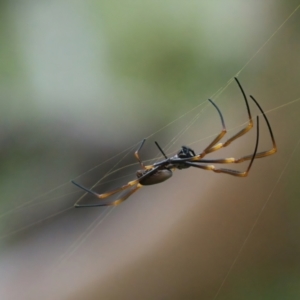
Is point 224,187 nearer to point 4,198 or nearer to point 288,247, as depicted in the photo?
point 288,247

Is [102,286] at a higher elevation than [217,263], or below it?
higher

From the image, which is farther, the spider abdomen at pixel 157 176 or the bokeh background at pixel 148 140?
the bokeh background at pixel 148 140

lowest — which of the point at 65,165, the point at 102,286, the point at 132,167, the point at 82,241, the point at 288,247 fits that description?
the point at 288,247

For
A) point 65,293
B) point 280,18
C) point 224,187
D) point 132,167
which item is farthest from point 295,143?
point 65,293

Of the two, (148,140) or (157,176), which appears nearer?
(157,176)

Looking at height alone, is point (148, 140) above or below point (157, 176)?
above

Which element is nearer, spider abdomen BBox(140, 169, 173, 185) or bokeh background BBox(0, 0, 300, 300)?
spider abdomen BBox(140, 169, 173, 185)

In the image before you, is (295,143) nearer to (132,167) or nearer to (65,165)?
(132,167)
